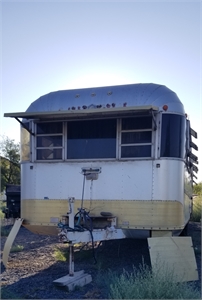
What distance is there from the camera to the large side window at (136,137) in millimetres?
6562

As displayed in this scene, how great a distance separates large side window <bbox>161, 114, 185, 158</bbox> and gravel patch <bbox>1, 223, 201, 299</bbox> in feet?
5.93

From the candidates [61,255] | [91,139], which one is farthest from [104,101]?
[61,255]

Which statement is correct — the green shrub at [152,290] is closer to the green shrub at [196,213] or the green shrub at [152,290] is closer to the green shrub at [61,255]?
the green shrub at [61,255]

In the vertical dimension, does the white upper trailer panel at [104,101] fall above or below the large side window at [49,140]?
above

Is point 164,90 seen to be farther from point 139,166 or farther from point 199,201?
point 199,201

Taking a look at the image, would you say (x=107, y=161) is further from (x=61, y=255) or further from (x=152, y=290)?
(x=152, y=290)

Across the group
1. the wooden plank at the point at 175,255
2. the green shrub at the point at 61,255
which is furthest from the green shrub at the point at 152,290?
the green shrub at the point at 61,255

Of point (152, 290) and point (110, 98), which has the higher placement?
point (110, 98)

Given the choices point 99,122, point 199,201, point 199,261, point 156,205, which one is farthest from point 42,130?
point 199,201

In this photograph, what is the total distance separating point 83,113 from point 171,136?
4.96 feet

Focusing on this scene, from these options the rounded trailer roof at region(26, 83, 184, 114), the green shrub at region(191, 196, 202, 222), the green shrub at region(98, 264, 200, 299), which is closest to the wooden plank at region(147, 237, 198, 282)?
the green shrub at region(98, 264, 200, 299)

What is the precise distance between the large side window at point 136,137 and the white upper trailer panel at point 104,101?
284mm

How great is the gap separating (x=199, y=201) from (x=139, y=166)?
1141 centimetres

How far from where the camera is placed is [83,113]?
6488mm
